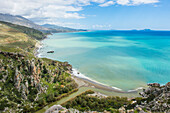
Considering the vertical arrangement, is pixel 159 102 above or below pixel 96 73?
above

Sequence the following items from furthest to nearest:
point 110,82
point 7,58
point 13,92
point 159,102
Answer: point 110,82, point 7,58, point 13,92, point 159,102

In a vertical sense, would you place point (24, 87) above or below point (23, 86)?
below

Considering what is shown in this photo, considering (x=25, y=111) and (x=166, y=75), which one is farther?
(x=166, y=75)

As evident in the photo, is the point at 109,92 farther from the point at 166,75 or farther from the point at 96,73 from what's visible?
the point at 166,75

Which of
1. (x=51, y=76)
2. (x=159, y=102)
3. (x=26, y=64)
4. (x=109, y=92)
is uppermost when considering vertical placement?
(x=26, y=64)

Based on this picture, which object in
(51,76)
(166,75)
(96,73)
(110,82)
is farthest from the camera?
(96,73)

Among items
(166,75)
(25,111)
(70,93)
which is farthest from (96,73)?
(25,111)

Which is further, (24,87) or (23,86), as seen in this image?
(24,87)
